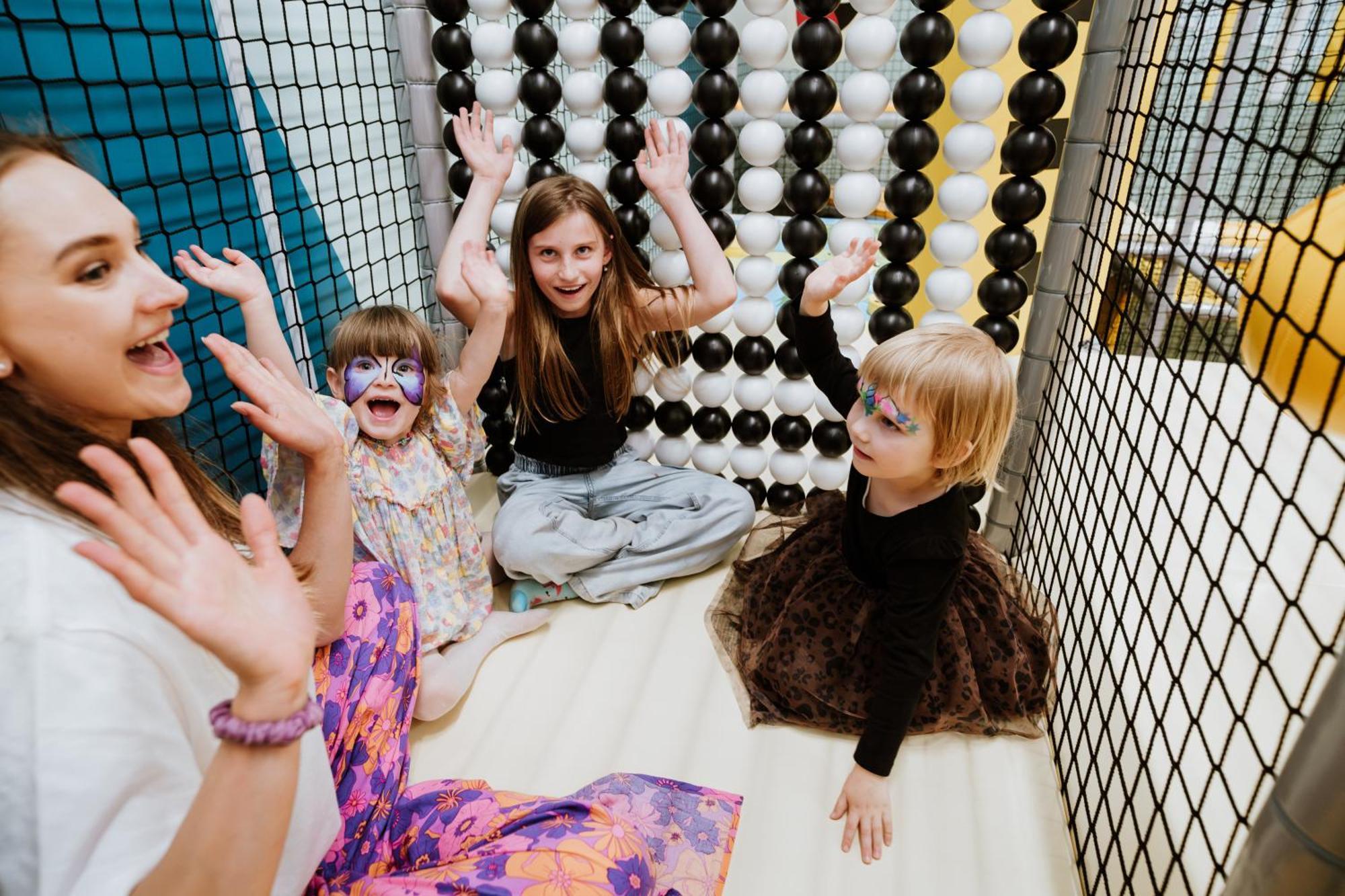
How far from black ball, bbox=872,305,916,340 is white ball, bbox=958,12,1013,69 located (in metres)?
0.41

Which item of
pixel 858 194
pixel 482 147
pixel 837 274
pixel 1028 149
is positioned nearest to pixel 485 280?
pixel 482 147

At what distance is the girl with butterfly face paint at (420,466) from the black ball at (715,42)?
50 centimetres

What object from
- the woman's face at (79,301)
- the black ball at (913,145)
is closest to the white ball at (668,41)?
the black ball at (913,145)

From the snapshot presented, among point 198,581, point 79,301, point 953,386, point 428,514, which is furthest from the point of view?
point 428,514

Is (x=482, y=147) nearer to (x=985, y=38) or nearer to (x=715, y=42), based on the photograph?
(x=715, y=42)

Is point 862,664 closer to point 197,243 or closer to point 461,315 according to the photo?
point 461,315

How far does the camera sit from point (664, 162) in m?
Result: 1.46

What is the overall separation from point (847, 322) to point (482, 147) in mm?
736

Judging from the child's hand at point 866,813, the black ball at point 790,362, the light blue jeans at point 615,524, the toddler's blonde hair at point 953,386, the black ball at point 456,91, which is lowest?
the child's hand at point 866,813

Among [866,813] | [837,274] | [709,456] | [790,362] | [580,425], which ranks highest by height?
[837,274]

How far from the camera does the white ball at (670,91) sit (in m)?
1.45

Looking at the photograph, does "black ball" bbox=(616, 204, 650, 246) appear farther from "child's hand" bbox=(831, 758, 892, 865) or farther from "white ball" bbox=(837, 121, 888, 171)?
"child's hand" bbox=(831, 758, 892, 865)

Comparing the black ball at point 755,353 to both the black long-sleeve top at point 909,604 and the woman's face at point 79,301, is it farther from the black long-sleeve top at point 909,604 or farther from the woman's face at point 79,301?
the woman's face at point 79,301

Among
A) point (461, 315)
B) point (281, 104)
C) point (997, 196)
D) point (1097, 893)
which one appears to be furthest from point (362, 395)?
point (1097, 893)
